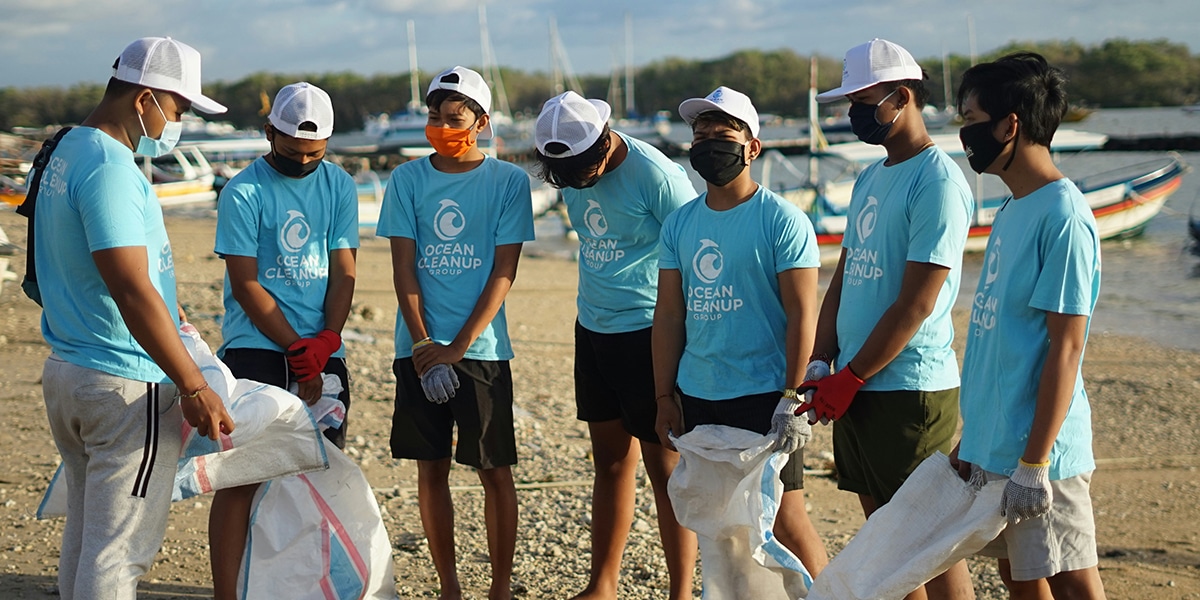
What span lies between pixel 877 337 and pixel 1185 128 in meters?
57.7

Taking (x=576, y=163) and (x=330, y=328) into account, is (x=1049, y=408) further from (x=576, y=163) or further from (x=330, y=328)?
(x=330, y=328)

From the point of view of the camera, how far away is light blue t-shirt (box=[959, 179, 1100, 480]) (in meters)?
2.69

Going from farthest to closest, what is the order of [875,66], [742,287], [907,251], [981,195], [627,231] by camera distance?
1. [981,195]
2. [627,231]
3. [742,287]
4. [875,66]
5. [907,251]

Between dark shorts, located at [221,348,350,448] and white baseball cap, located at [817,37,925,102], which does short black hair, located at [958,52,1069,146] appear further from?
dark shorts, located at [221,348,350,448]

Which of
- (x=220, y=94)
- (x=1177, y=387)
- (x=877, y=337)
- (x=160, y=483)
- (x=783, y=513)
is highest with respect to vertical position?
(x=220, y=94)

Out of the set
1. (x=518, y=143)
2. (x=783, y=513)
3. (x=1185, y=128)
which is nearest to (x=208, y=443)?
(x=783, y=513)

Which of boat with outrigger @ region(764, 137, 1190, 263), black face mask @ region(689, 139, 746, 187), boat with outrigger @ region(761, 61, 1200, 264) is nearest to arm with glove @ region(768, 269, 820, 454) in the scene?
black face mask @ region(689, 139, 746, 187)

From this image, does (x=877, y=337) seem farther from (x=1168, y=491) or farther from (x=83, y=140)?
(x=1168, y=491)

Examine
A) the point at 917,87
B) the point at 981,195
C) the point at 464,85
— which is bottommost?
the point at 981,195

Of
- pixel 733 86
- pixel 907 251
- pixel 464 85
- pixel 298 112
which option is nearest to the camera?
pixel 907 251

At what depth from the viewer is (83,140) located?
120 inches

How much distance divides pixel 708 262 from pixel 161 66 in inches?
72.3

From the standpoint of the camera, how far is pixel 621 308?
4.08 meters

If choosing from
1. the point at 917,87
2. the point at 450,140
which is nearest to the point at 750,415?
the point at 917,87
